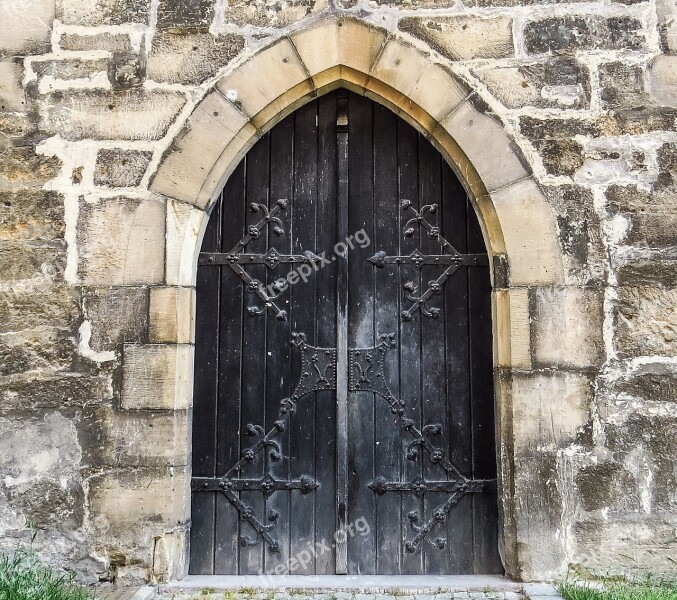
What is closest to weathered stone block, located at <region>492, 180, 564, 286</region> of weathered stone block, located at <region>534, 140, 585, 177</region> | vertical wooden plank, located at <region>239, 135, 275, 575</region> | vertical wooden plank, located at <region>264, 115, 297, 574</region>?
weathered stone block, located at <region>534, 140, 585, 177</region>

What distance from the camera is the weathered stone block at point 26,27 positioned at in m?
3.16

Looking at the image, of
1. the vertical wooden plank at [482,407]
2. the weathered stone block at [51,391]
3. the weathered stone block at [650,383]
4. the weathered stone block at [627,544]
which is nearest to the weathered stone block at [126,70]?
the weathered stone block at [51,391]

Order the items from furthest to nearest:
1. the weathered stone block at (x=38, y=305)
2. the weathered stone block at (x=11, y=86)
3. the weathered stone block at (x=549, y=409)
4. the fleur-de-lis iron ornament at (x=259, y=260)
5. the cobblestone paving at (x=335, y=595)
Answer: the fleur-de-lis iron ornament at (x=259, y=260), the weathered stone block at (x=11, y=86), the weathered stone block at (x=38, y=305), the weathered stone block at (x=549, y=409), the cobblestone paving at (x=335, y=595)

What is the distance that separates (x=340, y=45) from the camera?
3.16m

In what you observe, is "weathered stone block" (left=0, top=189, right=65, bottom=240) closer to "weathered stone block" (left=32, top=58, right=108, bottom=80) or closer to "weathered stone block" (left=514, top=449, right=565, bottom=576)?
"weathered stone block" (left=32, top=58, right=108, bottom=80)

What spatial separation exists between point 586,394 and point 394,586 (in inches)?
48.7

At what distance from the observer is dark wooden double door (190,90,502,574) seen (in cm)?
316

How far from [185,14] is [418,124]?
50.4 inches

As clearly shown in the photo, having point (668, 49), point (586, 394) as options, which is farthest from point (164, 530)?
point (668, 49)

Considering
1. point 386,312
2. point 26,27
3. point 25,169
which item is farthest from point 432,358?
point 26,27

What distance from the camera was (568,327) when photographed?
117 inches

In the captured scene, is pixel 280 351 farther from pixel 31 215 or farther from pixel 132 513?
pixel 31 215

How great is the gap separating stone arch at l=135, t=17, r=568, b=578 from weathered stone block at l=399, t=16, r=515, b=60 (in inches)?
3.5

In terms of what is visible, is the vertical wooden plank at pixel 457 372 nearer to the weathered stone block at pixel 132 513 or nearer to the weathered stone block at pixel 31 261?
the weathered stone block at pixel 132 513
